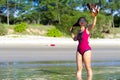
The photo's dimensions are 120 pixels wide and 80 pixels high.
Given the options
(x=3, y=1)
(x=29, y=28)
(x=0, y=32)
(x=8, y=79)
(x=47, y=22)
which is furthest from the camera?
(x=47, y=22)

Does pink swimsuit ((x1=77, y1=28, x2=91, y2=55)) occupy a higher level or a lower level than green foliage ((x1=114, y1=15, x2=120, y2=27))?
higher

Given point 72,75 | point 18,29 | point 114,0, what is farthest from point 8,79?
point 114,0

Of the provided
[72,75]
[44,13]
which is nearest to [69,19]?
[44,13]

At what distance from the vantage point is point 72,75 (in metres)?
11.1

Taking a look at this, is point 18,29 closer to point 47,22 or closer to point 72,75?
point 47,22

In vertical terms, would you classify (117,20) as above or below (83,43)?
below

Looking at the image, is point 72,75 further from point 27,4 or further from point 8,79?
point 27,4

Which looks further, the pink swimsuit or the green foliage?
the green foliage

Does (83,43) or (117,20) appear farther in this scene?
(117,20)

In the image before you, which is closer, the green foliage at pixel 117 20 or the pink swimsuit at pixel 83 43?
the pink swimsuit at pixel 83 43

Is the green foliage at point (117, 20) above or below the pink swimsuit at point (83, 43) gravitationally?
below

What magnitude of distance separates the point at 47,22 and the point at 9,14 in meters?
6.90

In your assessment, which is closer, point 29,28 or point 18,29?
point 18,29

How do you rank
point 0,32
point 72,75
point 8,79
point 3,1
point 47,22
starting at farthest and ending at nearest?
point 47,22
point 3,1
point 0,32
point 72,75
point 8,79
